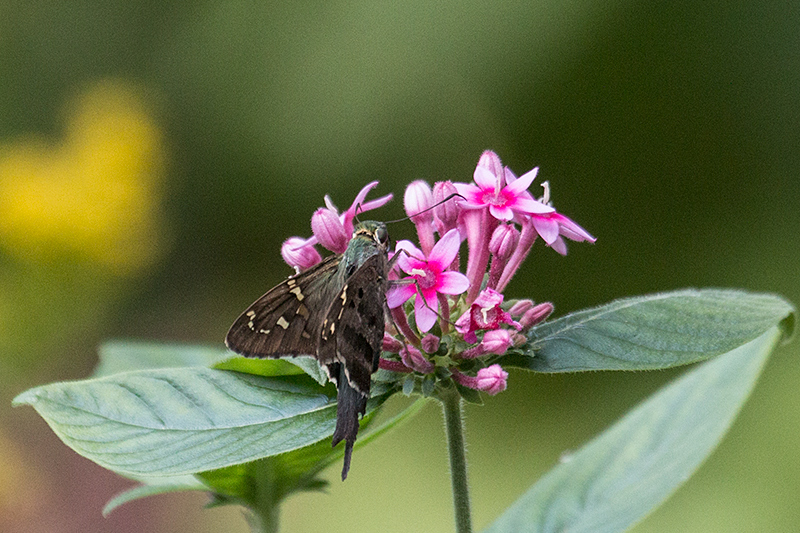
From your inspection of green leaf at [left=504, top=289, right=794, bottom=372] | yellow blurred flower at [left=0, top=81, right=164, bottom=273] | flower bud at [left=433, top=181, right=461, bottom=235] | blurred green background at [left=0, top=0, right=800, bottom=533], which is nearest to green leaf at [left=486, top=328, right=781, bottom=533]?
green leaf at [left=504, top=289, right=794, bottom=372]

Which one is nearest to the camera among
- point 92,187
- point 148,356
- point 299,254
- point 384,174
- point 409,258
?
point 409,258

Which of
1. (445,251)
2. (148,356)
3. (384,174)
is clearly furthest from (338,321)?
(384,174)

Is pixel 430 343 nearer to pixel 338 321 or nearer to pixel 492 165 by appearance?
pixel 338 321

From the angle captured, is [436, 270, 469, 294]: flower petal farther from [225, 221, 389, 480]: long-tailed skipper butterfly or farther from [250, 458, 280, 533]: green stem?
[250, 458, 280, 533]: green stem

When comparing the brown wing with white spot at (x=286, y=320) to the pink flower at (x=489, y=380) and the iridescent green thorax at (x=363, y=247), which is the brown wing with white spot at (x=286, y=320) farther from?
the pink flower at (x=489, y=380)

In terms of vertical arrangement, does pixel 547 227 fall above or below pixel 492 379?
above

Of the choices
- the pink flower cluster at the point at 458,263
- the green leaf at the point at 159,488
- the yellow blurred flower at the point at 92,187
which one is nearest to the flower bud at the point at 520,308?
the pink flower cluster at the point at 458,263

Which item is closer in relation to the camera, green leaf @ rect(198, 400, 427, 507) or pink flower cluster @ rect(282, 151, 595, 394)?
pink flower cluster @ rect(282, 151, 595, 394)
